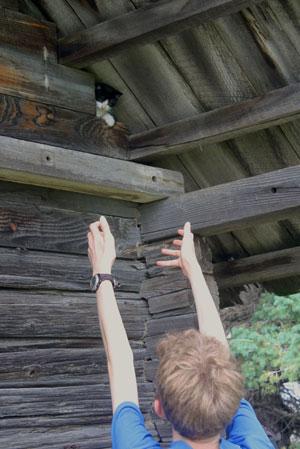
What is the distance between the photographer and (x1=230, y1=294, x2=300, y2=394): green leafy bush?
12.7 metres

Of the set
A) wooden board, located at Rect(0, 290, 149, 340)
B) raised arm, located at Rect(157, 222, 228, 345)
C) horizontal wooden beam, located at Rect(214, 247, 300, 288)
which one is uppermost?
horizontal wooden beam, located at Rect(214, 247, 300, 288)

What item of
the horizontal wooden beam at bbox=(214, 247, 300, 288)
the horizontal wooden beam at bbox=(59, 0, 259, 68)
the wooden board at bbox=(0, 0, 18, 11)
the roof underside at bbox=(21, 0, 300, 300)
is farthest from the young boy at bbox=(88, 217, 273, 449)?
the horizontal wooden beam at bbox=(214, 247, 300, 288)

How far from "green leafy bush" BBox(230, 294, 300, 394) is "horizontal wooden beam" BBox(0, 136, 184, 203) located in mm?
8920

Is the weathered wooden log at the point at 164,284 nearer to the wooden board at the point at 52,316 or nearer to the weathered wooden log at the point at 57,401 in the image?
the wooden board at the point at 52,316

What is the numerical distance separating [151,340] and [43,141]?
138 centimetres

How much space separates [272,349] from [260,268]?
8.53 metres

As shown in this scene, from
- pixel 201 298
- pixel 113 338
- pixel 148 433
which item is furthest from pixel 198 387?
pixel 201 298

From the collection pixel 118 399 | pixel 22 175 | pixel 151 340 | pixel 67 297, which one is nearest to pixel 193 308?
pixel 151 340

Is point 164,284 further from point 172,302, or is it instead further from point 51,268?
point 51,268

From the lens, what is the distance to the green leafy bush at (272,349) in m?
12.7

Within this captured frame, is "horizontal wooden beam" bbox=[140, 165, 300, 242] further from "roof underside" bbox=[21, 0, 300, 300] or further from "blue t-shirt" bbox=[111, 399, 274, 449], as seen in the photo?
"blue t-shirt" bbox=[111, 399, 274, 449]

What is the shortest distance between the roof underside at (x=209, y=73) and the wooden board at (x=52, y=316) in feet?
3.71

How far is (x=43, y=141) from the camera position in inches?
151

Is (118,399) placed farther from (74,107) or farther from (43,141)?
(74,107)
